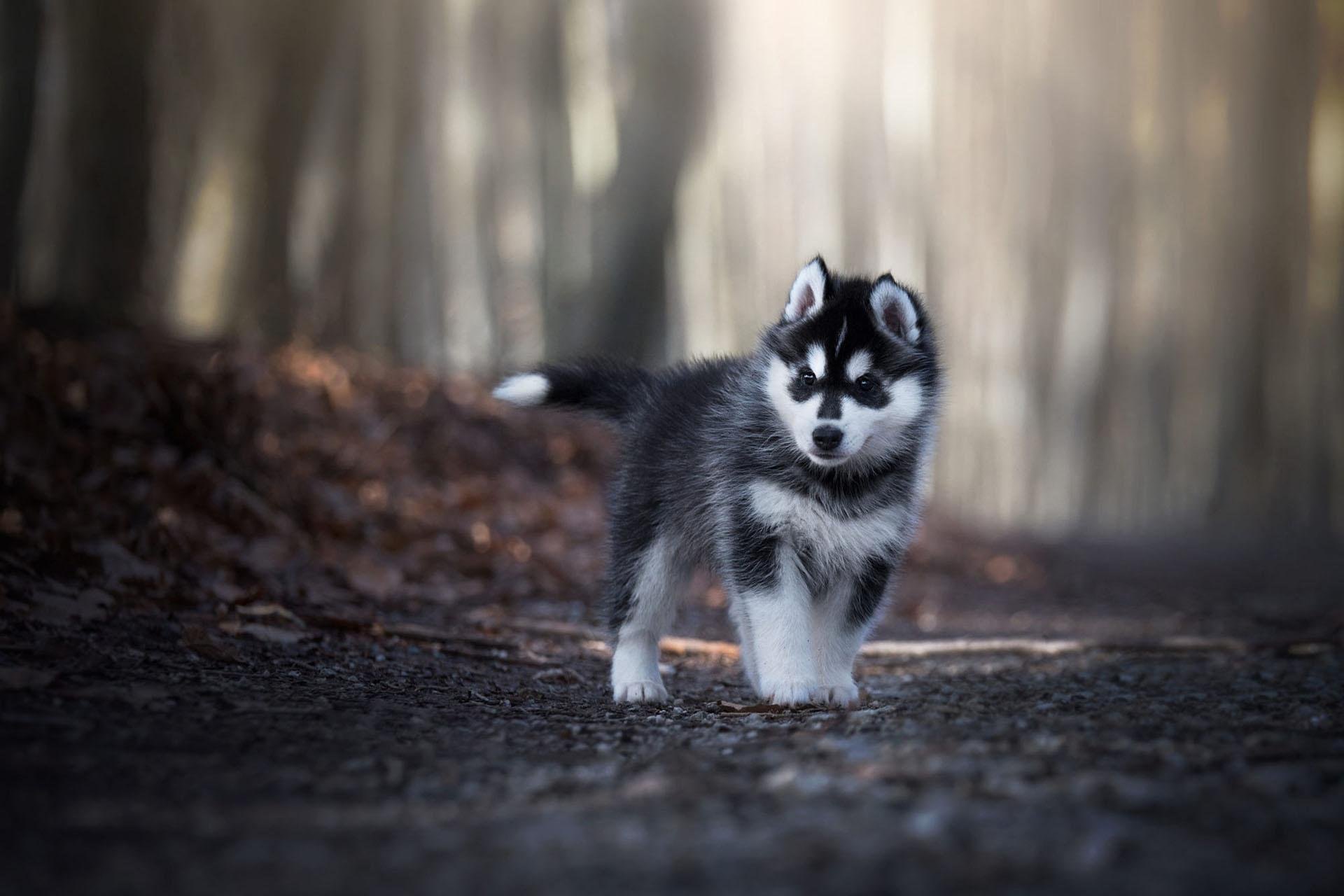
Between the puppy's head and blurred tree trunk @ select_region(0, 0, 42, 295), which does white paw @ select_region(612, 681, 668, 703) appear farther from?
blurred tree trunk @ select_region(0, 0, 42, 295)

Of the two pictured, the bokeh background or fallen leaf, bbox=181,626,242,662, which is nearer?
fallen leaf, bbox=181,626,242,662

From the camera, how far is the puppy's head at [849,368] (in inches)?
157

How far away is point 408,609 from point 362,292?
4.87 meters

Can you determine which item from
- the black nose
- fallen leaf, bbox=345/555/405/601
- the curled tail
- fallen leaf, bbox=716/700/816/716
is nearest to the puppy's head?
the black nose

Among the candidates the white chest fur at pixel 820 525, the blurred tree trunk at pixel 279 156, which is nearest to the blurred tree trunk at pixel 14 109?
the blurred tree trunk at pixel 279 156

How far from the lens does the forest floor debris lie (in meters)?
1.95

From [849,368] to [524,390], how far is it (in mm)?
1262

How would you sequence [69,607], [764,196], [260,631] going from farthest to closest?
[764,196] → [260,631] → [69,607]

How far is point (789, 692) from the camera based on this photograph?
3.74 metres

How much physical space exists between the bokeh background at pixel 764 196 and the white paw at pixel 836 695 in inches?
217

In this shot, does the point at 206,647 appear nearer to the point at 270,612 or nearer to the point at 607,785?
the point at 270,612

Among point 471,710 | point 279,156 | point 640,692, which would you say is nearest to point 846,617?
point 640,692

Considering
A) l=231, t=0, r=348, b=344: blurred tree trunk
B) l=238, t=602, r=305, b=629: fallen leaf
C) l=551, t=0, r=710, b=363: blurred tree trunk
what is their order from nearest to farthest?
l=238, t=602, r=305, b=629: fallen leaf → l=231, t=0, r=348, b=344: blurred tree trunk → l=551, t=0, r=710, b=363: blurred tree trunk

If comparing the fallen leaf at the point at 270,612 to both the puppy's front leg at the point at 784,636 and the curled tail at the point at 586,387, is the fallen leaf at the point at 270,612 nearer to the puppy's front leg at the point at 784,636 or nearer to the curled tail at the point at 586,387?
the curled tail at the point at 586,387
